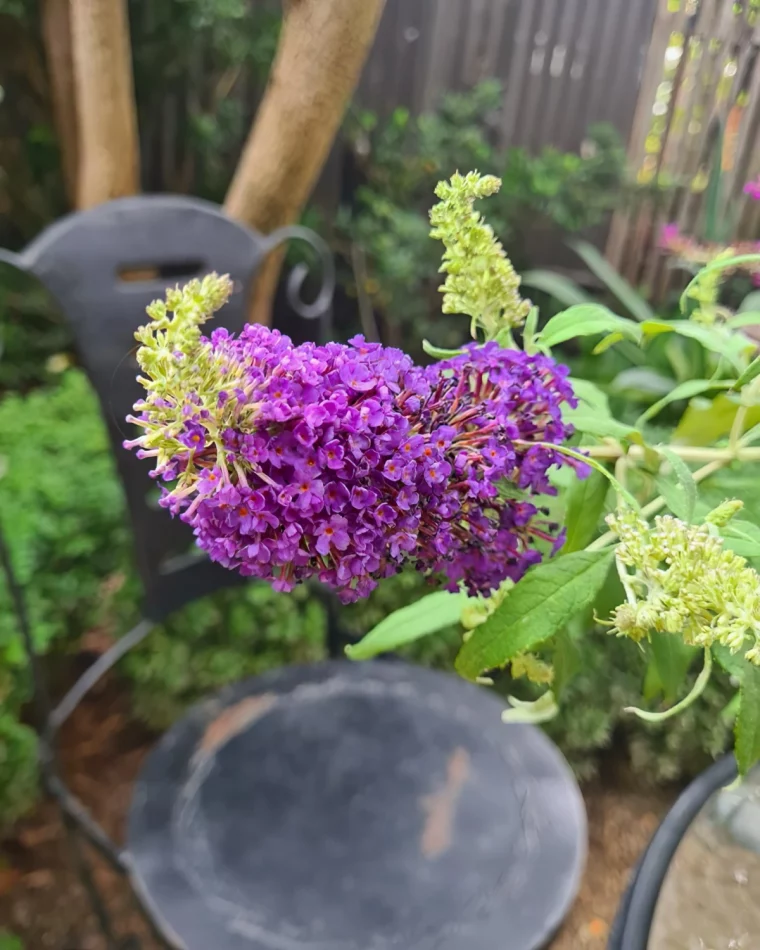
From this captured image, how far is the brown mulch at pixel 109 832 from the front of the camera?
116cm

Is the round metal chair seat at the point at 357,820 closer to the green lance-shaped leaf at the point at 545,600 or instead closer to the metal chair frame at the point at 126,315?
the metal chair frame at the point at 126,315

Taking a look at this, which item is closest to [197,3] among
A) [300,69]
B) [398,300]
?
[300,69]

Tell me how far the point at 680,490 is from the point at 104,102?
1059 mm

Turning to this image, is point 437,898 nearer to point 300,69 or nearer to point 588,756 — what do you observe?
point 588,756

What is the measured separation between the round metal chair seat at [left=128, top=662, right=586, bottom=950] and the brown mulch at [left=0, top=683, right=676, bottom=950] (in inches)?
13.1

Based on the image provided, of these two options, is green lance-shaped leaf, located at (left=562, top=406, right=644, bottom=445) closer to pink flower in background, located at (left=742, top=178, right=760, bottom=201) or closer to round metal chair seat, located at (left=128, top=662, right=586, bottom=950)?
pink flower in background, located at (left=742, top=178, right=760, bottom=201)

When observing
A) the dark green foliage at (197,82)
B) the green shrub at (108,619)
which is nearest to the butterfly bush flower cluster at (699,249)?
the green shrub at (108,619)

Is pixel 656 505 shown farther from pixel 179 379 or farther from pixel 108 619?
pixel 108 619

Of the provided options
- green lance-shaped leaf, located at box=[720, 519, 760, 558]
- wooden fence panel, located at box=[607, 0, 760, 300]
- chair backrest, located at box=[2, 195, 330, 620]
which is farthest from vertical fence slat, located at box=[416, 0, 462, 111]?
green lance-shaped leaf, located at box=[720, 519, 760, 558]

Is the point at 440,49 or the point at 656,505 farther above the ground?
the point at 440,49

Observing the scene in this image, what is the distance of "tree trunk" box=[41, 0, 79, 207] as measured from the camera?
120 centimetres

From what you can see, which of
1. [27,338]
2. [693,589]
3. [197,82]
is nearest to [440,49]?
[197,82]

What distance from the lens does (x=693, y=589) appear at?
0.28 m

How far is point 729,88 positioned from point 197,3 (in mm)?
1049
